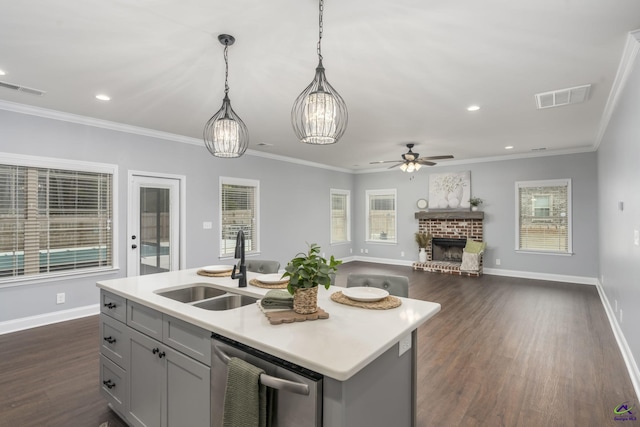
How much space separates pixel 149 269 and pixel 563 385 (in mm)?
5208

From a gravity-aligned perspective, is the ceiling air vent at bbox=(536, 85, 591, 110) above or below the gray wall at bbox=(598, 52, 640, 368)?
above

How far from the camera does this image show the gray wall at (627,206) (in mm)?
2627

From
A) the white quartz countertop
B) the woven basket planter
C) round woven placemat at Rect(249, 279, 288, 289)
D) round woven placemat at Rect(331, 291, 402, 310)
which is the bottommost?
the white quartz countertop

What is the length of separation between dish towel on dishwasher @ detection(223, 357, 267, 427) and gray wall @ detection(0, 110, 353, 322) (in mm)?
4021

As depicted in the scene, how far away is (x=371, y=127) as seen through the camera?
16.0 feet

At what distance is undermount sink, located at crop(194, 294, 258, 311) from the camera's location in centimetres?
230

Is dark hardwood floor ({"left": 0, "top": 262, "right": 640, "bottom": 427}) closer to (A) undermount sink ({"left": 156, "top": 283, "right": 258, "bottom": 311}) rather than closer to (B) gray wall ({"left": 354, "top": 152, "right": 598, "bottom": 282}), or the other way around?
(A) undermount sink ({"left": 156, "top": 283, "right": 258, "bottom": 311})

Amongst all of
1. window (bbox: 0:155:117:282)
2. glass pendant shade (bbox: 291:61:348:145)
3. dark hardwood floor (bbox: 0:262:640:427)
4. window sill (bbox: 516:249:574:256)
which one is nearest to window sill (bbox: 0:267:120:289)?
window (bbox: 0:155:117:282)

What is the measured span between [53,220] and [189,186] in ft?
6.16

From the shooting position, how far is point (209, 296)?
253 centimetres

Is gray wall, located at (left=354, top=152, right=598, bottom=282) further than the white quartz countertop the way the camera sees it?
Yes

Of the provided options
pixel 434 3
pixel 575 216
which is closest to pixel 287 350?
pixel 434 3

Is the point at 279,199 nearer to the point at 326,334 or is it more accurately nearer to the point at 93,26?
the point at 93,26

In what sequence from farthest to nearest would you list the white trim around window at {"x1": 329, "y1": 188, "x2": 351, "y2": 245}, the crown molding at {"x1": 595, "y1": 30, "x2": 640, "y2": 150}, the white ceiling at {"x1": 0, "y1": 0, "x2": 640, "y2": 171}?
the white trim around window at {"x1": 329, "y1": 188, "x2": 351, "y2": 245}, the crown molding at {"x1": 595, "y1": 30, "x2": 640, "y2": 150}, the white ceiling at {"x1": 0, "y1": 0, "x2": 640, "y2": 171}
